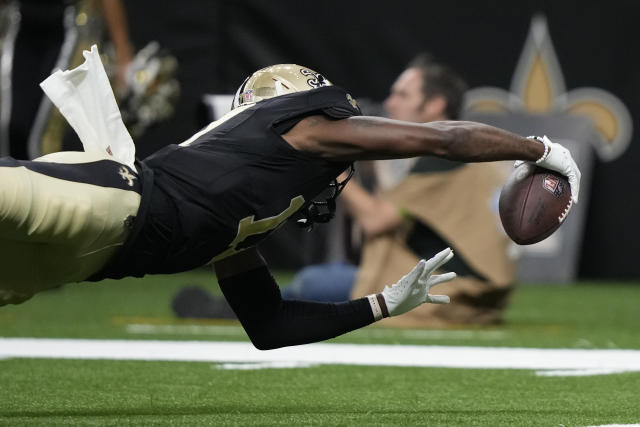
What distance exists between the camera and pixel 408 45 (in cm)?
837

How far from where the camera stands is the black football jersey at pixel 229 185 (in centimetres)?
279

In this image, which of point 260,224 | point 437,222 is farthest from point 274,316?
point 437,222

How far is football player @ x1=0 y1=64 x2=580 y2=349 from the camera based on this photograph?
105 inches

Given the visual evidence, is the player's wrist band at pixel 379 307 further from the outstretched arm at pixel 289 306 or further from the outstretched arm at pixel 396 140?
the outstretched arm at pixel 396 140

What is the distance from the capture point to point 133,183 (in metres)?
2.78

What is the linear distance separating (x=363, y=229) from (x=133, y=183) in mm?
2993

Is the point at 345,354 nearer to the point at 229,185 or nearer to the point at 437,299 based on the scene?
the point at 437,299

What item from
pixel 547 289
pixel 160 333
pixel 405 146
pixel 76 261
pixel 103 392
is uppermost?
pixel 405 146

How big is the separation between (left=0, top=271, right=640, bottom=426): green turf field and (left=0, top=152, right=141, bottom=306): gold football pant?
36 cm

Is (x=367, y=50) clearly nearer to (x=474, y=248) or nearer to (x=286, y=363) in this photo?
(x=474, y=248)

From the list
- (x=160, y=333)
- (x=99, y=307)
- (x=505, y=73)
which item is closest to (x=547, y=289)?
(x=505, y=73)

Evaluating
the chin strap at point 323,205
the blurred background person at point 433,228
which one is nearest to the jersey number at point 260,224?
the chin strap at point 323,205

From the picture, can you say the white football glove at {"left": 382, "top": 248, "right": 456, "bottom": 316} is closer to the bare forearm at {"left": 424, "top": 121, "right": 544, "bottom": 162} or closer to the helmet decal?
the bare forearm at {"left": 424, "top": 121, "right": 544, "bottom": 162}

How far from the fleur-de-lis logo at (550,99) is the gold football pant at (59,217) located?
5763 mm
